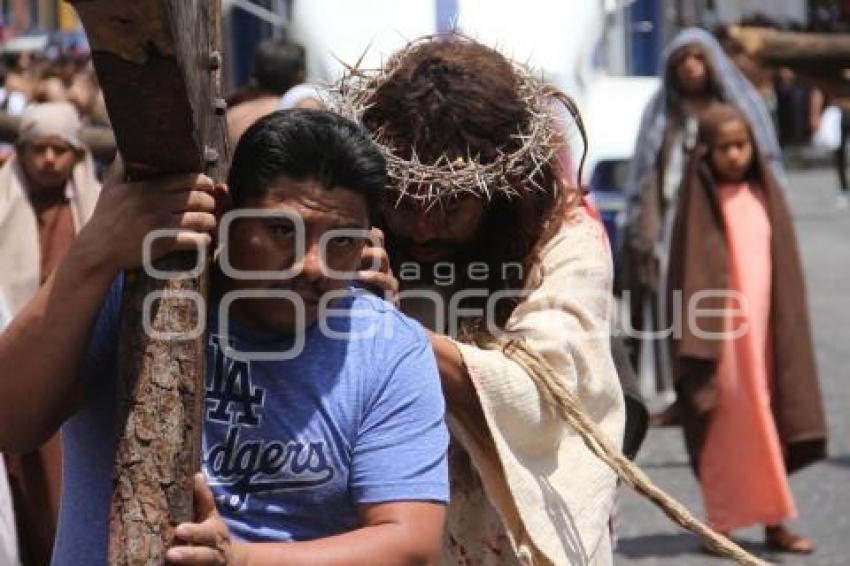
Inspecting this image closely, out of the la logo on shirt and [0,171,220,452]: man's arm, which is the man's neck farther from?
[0,171,220,452]: man's arm

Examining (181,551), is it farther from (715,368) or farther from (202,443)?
(715,368)

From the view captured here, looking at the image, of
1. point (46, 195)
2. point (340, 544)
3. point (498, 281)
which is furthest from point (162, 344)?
point (46, 195)

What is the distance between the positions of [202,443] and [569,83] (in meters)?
7.46

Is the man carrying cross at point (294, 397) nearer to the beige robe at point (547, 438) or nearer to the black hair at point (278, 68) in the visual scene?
the beige robe at point (547, 438)

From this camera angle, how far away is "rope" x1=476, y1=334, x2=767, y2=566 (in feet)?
13.1

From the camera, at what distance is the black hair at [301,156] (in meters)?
3.28

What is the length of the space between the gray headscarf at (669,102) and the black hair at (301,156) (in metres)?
7.34

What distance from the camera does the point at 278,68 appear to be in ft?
32.4

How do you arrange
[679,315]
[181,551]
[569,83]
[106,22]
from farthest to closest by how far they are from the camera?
1. [569,83]
2. [679,315]
3. [181,551]
4. [106,22]

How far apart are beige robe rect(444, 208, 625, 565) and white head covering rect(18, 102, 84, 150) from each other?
187 inches

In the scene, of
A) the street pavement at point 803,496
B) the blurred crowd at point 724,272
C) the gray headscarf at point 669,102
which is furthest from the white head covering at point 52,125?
the gray headscarf at point 669,102

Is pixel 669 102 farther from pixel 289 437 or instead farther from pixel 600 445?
pixel 289 437

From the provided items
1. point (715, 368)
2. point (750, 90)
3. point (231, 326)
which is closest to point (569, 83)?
point (750, 90)

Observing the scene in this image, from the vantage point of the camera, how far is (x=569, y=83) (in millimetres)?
10609
